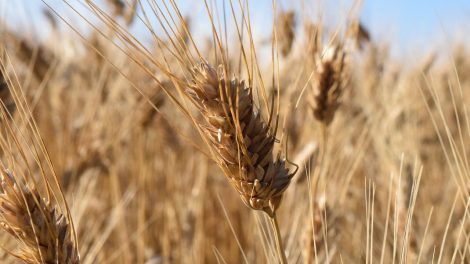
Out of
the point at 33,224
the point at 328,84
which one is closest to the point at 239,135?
the point at 33,224

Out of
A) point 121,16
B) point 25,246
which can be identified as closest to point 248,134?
point 25,246

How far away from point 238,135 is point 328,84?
1.31 ft

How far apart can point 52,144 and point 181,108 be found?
1254 mm

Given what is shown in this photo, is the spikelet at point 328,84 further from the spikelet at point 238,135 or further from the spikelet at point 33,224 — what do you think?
the spikelet at point 33,224

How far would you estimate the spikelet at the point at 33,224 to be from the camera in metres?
0.55

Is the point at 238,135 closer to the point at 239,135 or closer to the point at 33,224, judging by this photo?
the point at 239,135

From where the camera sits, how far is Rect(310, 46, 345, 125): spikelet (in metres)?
0.91

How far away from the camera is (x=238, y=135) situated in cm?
55

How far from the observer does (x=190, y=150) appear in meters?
1.79

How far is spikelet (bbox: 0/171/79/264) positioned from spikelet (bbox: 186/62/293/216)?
17cm

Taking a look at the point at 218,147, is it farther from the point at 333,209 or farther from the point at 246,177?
the point at 333,209

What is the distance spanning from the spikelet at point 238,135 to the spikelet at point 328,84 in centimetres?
35

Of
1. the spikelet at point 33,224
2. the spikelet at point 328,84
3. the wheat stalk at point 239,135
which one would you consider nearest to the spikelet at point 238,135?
the wheat stalk at point 239,135

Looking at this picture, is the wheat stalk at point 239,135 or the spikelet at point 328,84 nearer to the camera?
the wheat stalk at point 239,135
